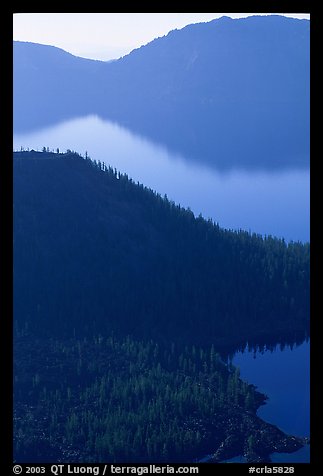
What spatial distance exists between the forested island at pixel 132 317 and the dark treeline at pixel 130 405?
0.19 m

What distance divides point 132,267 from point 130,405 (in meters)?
41.8

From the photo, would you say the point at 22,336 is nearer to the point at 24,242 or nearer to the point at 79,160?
the point at 24,242

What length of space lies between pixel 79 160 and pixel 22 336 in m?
42.7

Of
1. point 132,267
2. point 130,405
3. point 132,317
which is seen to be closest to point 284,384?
point 130,405

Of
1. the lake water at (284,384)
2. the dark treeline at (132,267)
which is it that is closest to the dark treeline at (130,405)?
the lake water at (284,384)

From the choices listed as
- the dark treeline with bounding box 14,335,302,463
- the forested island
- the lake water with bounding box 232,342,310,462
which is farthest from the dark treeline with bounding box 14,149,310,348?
the dark treeline with bounding box 14,335,302,463

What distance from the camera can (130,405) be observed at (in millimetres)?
76375

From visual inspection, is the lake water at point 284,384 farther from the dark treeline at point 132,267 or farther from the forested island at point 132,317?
the dark treeline at point 132,267

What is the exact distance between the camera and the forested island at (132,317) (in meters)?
70.9

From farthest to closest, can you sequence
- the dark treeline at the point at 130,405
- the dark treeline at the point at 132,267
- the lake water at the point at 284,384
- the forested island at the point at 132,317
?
1. the dark treeline at the point at 132,267
2. the lake water at the point at 284,384
3. the forested island at the point at 132,317
4. the dark treeline at the point at 130,405

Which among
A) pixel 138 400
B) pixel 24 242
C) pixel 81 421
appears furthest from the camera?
pixel 24 242

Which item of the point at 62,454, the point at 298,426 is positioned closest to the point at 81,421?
the point at 62,454
